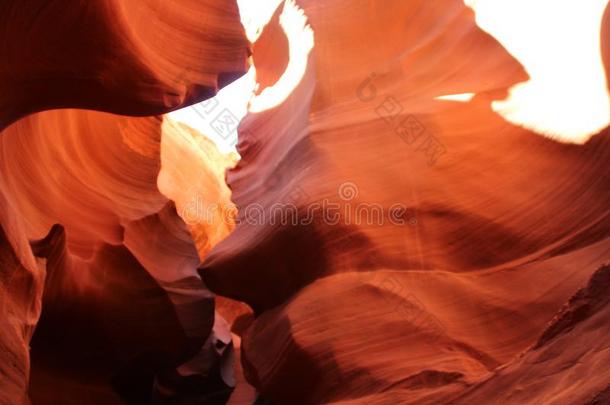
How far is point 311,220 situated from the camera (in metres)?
6.66

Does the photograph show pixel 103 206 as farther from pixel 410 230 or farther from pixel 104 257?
pixel 410 230

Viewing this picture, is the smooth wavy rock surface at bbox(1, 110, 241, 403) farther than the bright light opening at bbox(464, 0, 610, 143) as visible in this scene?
Yes

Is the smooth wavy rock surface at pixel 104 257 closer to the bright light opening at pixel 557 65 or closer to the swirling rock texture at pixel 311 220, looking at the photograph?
the swirling rock texture at pixel 311 220

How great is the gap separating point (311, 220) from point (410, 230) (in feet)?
2.62

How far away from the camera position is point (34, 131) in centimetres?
766

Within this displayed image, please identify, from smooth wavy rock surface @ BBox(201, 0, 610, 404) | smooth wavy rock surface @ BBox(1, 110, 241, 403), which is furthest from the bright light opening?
smooth wavy rock surface @ BBox(1, 110, 241, 403)

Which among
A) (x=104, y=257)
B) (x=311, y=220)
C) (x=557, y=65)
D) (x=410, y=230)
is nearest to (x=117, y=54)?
(x=311, y=220)

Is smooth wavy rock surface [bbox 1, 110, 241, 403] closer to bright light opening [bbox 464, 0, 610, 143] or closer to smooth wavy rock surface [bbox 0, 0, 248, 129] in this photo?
smooth wavy rock surface [bbox 0, 0, 248, 129]

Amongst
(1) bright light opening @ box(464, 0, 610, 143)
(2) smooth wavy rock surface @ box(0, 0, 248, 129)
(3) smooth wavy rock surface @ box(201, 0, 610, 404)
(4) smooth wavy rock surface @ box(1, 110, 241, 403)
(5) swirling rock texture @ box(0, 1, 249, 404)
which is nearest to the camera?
(2) smooth wavy rock surface @ box(0, 0, 248, 129)

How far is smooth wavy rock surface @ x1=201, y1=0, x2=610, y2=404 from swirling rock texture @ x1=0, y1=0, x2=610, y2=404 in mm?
17

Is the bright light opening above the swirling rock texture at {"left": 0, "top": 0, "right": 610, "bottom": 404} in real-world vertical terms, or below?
above

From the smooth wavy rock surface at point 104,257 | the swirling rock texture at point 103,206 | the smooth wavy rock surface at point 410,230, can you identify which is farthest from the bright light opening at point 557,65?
the smooth wavy rock surface at point 104,257

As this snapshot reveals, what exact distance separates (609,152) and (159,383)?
6.24m

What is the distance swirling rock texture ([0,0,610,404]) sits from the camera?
5203 mm
